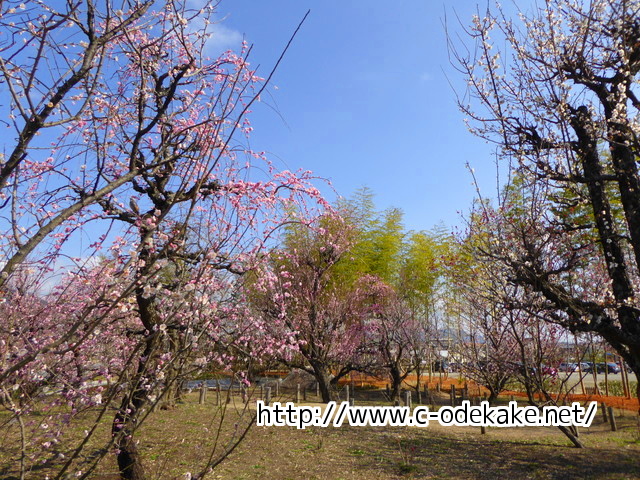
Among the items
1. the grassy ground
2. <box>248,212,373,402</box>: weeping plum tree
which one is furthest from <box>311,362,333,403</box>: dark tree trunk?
the grassy ground

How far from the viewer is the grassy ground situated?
6883mm

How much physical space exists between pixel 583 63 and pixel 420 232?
18993 mm

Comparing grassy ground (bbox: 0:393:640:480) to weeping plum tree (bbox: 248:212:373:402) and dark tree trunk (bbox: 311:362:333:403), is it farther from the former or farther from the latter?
weeping plum tree (bbox: 248:212:373:402)

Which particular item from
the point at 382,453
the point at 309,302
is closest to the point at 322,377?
the point at 309,302

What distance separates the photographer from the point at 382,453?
8.15 meters

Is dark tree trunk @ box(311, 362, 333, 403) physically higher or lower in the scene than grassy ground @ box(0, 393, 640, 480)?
higher

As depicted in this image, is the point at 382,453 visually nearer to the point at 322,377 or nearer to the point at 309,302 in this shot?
the point at 322,377

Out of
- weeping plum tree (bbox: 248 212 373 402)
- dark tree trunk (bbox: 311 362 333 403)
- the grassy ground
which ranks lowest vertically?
the grassy ground

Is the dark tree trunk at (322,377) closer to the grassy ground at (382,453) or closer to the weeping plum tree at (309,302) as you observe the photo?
the weeping plum tree at (309,302)

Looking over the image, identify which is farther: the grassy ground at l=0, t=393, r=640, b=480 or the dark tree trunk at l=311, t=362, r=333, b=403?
the dark tree trunk at l=311, t=362, r=333, b=403

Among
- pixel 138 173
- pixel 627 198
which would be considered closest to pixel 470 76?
pixel 627 198

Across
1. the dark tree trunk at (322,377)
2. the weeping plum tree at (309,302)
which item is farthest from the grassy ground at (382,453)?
the weeping plum tree at (309,302)

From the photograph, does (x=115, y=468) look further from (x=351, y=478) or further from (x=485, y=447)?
(x=485, y=447)

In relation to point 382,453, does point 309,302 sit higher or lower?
higher
